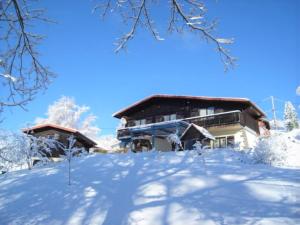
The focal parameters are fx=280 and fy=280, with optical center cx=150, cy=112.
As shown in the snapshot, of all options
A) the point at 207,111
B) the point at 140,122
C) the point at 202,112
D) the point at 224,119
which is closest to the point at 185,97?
the point at 202,112

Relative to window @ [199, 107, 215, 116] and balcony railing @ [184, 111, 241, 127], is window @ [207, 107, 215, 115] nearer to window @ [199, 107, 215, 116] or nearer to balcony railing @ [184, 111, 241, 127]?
window @ [199, 107, 215, 116]

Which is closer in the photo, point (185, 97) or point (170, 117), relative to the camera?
point (185, 97)

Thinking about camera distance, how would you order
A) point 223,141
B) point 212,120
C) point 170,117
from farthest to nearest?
point 170,117 → point 212,120 → point 223,141

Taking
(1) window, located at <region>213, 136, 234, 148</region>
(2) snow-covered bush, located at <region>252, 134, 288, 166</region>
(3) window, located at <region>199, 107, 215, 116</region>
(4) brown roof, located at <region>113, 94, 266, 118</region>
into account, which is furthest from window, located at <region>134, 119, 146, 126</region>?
(2) snow-covered bush, located at <region>252, 134, 288, 166</region>

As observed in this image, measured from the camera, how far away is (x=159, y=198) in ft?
21.4

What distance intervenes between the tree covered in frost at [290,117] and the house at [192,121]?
24511mm

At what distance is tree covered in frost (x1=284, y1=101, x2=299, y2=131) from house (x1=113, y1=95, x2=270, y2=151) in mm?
24511

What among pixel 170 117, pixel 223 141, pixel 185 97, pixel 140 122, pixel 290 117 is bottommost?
pixel 223 141

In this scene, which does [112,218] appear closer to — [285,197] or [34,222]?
[34,222]

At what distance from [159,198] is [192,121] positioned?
22.1 m

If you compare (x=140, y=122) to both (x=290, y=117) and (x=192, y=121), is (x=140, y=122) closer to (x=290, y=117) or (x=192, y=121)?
(x=192, y=121)

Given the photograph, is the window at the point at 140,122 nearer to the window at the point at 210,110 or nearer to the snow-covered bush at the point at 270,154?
the window at the point at 210,110

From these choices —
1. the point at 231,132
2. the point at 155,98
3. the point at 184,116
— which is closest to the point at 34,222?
the point at 231,132

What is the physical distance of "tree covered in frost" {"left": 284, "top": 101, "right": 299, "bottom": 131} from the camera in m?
56.3
